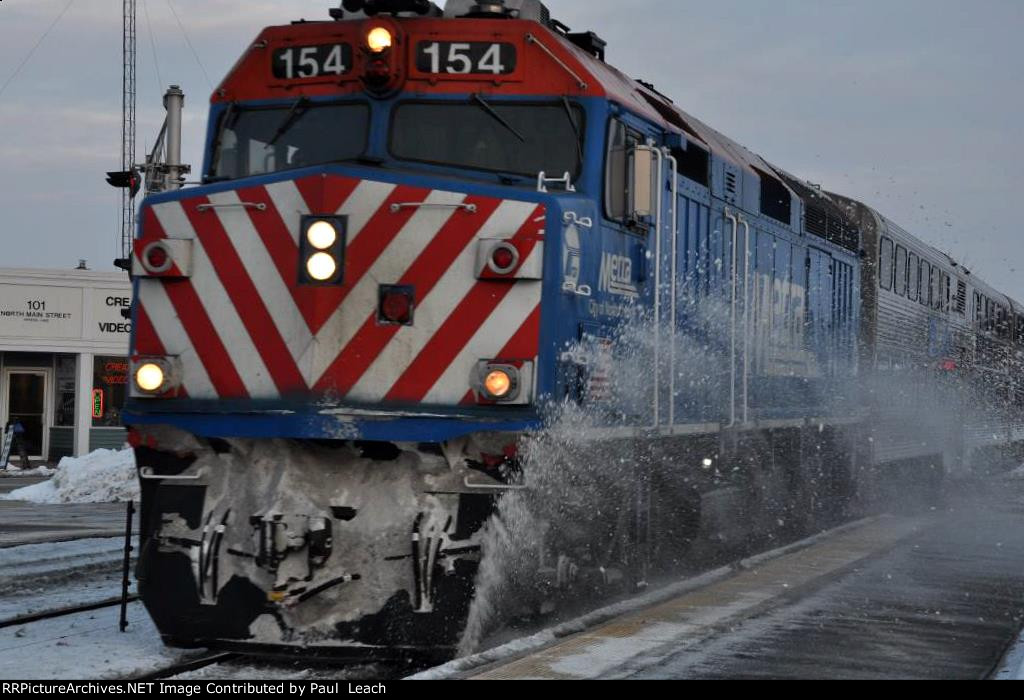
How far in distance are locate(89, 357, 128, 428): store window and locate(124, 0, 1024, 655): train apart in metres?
23.4

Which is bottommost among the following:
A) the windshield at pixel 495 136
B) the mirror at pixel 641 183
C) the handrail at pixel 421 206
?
the handrail at pixel 421 206

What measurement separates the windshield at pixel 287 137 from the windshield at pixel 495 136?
0.30 metres

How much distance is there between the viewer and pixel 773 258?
42.6ft

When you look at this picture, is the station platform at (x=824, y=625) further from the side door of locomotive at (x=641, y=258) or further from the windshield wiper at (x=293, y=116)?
the windshield wiper at (x=293, y=116)

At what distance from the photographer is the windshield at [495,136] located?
323 inches

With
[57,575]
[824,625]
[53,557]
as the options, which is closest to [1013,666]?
[824,625]

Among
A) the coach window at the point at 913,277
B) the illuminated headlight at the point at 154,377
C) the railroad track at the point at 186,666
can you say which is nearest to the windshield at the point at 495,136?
the illuminated headlight at the point at 154,377

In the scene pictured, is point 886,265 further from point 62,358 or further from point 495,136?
point 62,358

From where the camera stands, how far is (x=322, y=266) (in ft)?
24.3

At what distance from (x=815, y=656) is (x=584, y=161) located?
3078mm

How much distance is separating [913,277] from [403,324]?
49.8 ft

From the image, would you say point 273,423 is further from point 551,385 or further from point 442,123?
point 442,123

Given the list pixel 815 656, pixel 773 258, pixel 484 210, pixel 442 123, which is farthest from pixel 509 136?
pixel 773 258

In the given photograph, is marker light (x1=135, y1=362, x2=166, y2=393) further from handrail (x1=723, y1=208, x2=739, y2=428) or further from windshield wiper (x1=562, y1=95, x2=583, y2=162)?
handrail (x1=723, y1=208, x2=739, y2=428)
